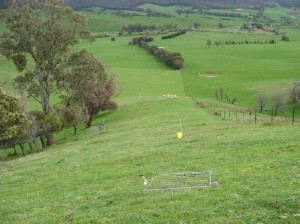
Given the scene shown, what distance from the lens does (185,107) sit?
5719cm

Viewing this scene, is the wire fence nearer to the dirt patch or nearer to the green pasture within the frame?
the green pasture

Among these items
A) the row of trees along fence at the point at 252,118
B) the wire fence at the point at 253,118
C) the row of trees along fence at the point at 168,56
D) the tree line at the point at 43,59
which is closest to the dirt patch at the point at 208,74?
the row of trees along fence at the point at 168,56

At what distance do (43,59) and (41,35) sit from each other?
133 inches

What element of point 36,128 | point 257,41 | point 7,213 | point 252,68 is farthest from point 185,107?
point 257,41

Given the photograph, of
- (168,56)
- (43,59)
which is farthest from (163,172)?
(168,56)

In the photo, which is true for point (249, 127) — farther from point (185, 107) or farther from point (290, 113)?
point (290, 113)

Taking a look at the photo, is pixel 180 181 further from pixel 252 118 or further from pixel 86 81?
pixel 86 81

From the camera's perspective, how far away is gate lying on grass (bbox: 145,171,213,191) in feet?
60.2

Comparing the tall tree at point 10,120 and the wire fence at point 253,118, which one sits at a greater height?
the tall tree at point 10,120

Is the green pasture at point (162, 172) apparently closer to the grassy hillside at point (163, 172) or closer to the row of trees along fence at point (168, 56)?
the grassy hillside at point (163, 172)

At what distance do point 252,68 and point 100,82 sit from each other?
77.7 m

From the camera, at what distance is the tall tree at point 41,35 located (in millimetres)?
42562

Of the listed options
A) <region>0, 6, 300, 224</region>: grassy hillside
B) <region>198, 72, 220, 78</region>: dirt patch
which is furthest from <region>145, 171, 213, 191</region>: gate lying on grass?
<region>198, 72, 220, 78</region>: dirt patch

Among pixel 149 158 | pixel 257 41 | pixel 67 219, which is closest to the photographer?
pixel 67 219
